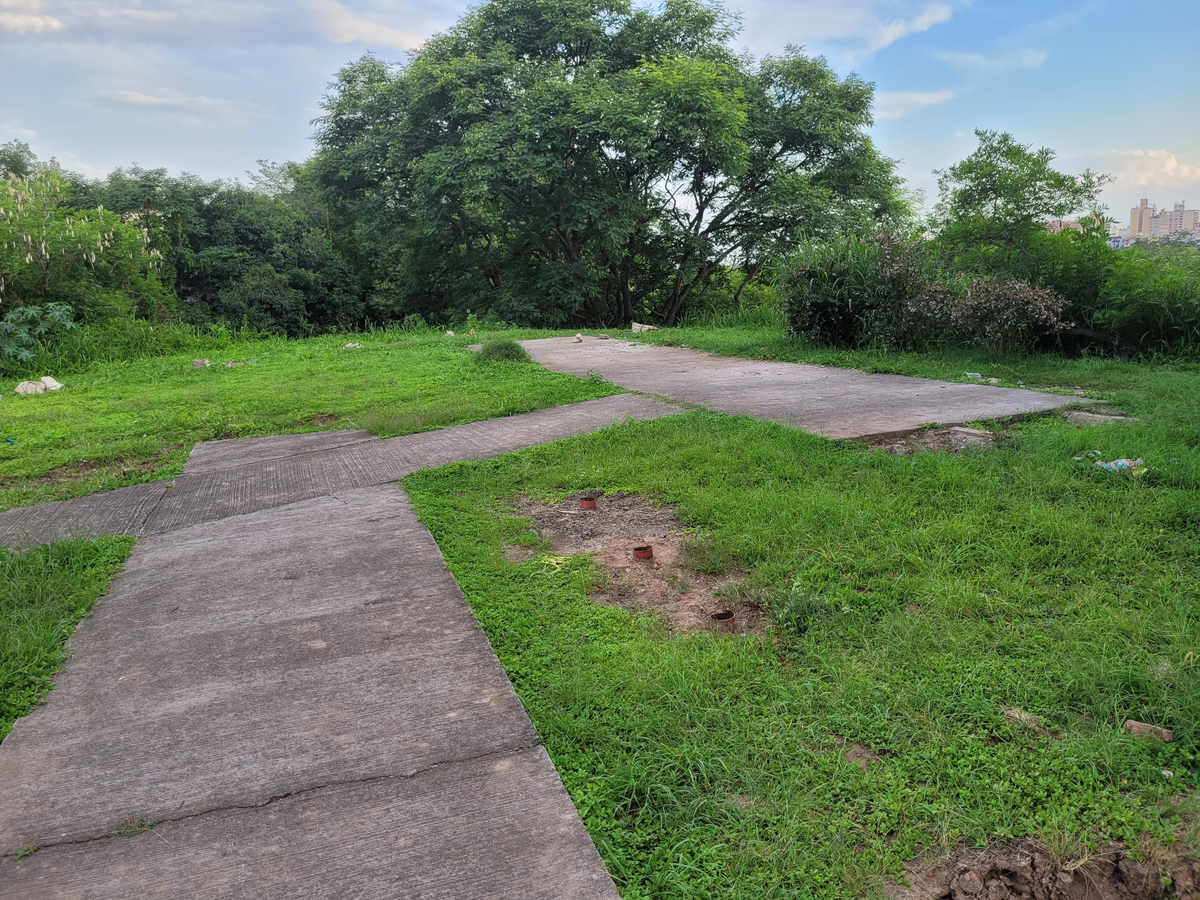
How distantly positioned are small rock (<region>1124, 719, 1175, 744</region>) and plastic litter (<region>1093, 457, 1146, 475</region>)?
2015 mm

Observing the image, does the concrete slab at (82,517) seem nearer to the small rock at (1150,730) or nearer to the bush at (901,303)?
the small rock at (1150,730)

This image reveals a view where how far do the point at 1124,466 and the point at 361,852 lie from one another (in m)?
3.57

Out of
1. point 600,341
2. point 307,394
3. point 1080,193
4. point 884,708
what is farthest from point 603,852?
point 600,341

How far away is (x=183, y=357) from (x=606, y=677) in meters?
9.88

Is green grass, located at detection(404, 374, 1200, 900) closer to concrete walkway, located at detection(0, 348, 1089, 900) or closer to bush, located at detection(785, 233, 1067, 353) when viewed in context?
concrete walkway, located at detection(0, 348, 1089, 900)

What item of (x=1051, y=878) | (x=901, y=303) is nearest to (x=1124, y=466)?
(x=1051, y=878)

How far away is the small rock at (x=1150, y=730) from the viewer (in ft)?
5.80

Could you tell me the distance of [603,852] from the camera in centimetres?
151

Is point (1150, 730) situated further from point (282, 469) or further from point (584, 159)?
point (584, 159)

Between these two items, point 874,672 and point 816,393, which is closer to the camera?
point 874,672

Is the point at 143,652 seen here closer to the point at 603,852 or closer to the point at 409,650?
the point at 409,650

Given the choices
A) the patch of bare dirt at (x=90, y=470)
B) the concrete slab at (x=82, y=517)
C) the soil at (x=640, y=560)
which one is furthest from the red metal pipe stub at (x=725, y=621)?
the patch of bare dirt at (x=90, y=470)

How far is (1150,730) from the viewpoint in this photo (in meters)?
1.78

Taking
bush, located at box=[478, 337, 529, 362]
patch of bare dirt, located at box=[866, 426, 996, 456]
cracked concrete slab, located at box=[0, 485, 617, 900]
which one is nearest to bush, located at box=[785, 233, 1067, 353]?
bush, located at box=[478, 337, 529, 362]
